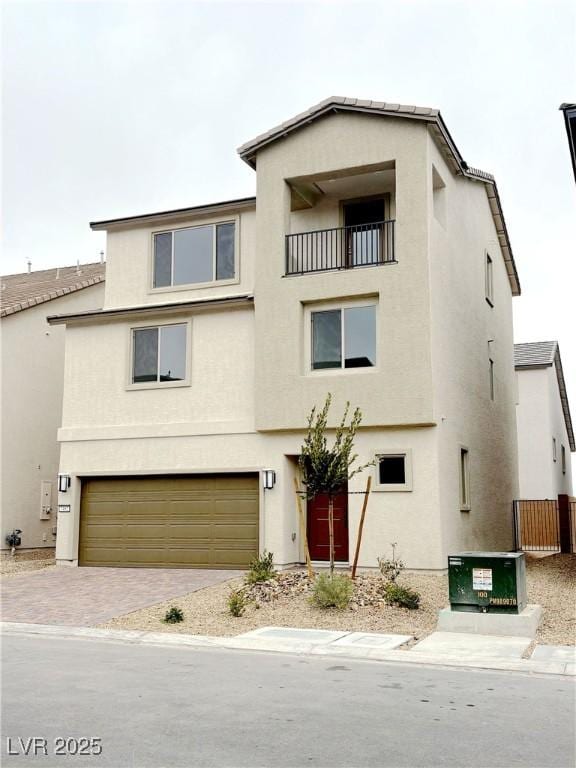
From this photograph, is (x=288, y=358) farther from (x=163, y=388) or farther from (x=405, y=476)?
(x=405, y=476)

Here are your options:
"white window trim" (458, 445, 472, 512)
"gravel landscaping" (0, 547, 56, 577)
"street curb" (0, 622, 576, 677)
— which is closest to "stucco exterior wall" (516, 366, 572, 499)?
"white window trim" (458, 445, 472, 512)

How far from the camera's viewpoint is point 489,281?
26.0 meters

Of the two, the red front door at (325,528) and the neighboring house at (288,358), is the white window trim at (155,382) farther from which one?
the red front door at (325,528)

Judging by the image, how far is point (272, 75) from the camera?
1656cm

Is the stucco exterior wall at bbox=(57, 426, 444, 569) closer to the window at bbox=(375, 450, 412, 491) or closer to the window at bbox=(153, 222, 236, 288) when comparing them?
the window at bbox=(375, 450, 412, 491)

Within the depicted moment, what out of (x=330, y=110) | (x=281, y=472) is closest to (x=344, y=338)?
(x=281, y=472)

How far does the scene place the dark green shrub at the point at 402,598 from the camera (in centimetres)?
1379

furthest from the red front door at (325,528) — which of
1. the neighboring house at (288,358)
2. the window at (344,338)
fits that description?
the window at (344,338)

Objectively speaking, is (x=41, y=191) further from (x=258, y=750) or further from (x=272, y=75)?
(x=258, y=750)

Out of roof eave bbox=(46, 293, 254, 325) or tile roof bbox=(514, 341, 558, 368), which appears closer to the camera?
roof eave bbox=(46, 293, 254, 325)

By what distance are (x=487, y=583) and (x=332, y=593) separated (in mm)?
2612

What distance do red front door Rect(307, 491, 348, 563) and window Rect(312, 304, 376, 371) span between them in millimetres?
3076

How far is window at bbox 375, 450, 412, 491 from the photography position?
60.1 feet

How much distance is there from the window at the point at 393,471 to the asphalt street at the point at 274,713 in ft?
27.0
